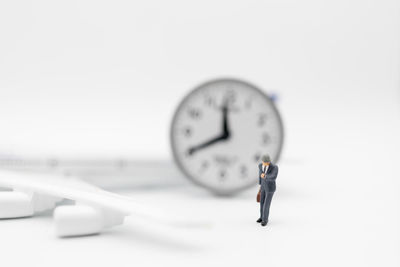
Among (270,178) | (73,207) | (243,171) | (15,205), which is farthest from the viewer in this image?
(243,171)

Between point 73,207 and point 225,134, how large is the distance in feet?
3.34

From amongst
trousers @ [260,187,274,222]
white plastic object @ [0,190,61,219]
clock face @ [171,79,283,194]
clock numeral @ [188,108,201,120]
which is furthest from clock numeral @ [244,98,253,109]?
white plastic object @ [0,190,61,219]

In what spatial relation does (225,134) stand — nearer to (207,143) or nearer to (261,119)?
(207,143)

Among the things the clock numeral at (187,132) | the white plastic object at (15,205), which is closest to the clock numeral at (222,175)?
the clock numeral at (187,132)

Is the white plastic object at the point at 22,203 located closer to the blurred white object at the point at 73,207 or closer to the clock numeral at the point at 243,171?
the blurred white object at the point at 73,207

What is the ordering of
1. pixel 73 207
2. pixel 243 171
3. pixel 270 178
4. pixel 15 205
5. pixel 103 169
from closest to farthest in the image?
pixel 270 178 < pixel 73 207 < pixel 15 205 < pixel 243 171 < pixel 103 169

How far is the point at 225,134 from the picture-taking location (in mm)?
2686

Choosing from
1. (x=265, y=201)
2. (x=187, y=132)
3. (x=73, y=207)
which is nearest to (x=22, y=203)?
(x=73, y=207)

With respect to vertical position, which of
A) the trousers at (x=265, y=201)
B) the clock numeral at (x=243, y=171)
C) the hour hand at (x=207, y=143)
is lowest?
the trousers at (x=265, y=201)

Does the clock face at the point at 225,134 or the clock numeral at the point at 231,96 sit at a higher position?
the clock numeral at the point at 231,96

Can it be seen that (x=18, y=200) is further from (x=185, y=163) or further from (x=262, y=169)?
(x=262, y=169)

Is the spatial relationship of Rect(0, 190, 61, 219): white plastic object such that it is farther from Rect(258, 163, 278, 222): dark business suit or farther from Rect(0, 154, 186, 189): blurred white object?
Rect(258, 163, 278, 222): dark business suit

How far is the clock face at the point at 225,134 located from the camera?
268cm

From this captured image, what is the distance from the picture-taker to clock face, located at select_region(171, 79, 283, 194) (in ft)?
8.79
